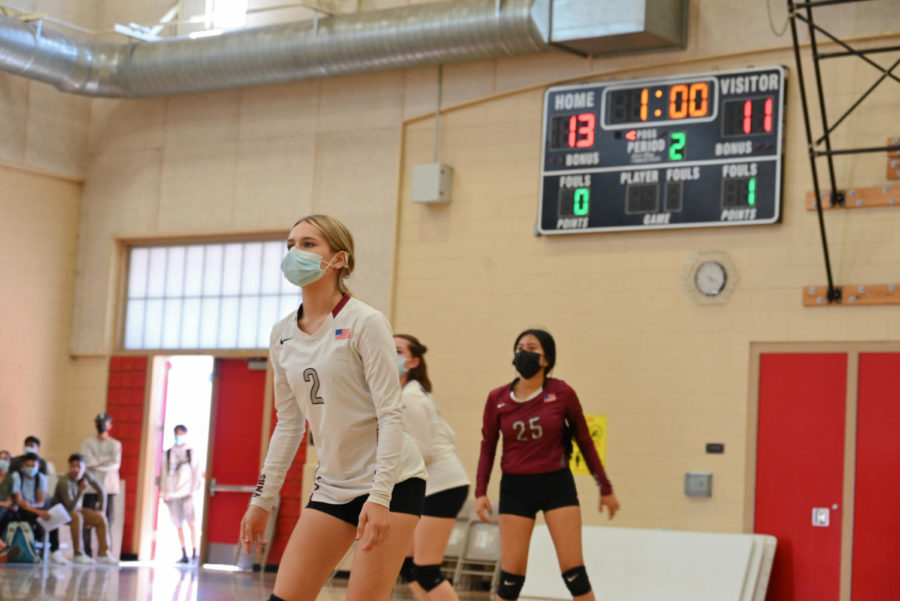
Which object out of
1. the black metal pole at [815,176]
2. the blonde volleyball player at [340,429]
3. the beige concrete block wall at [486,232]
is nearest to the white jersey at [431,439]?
the blonde volleyball player at [340,429]

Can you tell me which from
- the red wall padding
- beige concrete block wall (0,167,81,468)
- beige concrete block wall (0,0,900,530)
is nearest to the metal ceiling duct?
beige concrete block wall (0,0,900,530)

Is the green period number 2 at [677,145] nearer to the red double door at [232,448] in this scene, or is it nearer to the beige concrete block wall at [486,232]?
the beige concrete block wall at [486,232]

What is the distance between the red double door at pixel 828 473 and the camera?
394 inches

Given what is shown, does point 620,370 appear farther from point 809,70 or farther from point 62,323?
point 62,323

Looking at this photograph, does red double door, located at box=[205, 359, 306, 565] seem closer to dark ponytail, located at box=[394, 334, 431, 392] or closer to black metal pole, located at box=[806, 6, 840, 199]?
black metal pole, located at box=[806, 6, 840, 199]

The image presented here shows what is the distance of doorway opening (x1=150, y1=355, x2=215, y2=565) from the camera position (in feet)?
47.0

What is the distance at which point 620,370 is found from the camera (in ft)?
36.9

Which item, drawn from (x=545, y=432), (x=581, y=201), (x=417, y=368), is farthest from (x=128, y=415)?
(x=545, y=432)

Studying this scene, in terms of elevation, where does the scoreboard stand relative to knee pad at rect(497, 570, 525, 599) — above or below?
above

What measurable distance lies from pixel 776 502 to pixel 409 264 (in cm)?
423

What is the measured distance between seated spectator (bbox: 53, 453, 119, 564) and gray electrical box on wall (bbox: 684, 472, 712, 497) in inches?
250

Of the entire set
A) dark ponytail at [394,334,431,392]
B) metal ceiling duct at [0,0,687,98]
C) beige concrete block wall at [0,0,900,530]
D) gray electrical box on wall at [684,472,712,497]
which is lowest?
gray electrical box on wall at [684,472,712,497]

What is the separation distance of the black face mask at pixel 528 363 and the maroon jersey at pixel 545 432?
0.35 feet

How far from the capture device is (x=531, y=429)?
6.93 m
